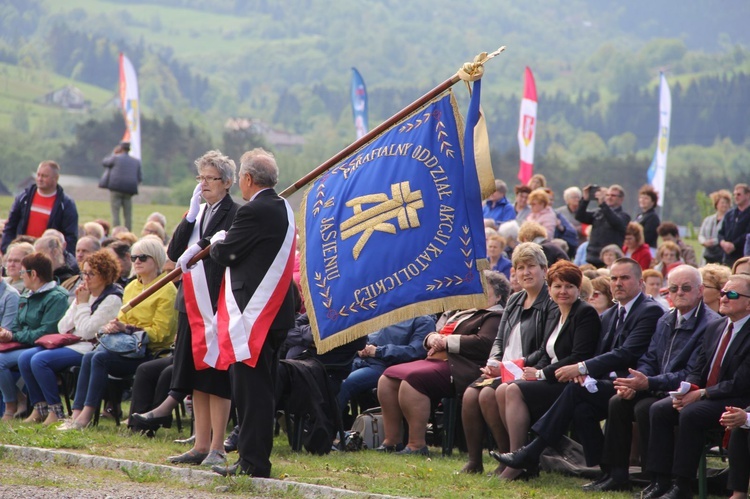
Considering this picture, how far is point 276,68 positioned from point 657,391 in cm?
14644

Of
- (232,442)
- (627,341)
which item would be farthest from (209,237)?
(627,341)

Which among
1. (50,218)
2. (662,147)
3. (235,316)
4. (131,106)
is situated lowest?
(235,316)

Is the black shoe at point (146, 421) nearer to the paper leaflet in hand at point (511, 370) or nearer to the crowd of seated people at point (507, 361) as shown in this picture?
the crowd of seated people at point (507, 361)

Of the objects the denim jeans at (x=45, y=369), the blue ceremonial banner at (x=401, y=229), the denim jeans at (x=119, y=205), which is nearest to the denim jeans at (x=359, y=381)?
the blue ceremonial banner at (x=401, y=229)

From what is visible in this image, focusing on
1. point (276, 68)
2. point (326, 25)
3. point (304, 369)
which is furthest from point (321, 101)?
point (304, 369)

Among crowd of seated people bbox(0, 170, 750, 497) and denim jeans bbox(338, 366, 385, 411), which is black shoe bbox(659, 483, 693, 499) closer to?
crowd of seated people bbox(0, 170, 750, 497)

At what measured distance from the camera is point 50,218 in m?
13.2

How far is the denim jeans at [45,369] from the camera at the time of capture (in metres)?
9.45

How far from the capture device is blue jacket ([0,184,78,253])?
13.2 meters

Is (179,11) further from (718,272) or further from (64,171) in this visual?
(718,272)

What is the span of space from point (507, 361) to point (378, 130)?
6.19 feet

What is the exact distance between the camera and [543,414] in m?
7.68

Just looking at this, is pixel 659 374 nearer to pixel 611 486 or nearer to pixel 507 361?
pixel 611 486

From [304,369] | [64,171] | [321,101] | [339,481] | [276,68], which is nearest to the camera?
[339,481]
